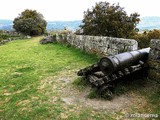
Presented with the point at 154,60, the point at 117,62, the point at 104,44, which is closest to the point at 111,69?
the point at 117,62

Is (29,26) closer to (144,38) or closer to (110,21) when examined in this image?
(110,21)

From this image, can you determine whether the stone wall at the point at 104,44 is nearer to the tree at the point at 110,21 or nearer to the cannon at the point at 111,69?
the cannon at the point at 111,69

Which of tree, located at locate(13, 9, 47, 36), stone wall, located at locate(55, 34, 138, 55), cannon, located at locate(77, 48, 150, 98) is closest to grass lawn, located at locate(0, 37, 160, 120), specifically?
cannon, located at locate(77, 48, 150, 98)

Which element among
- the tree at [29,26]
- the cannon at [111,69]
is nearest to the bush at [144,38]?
the tree at [29,26]

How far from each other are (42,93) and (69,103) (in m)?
1.35

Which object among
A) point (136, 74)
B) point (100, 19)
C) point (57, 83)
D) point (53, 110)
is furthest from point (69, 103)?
point (100, 19)

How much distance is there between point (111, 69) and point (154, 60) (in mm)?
1981

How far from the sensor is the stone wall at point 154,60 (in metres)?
8.46

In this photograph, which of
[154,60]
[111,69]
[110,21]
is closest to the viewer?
[111,69]

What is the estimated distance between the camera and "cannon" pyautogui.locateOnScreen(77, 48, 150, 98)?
754 centimetres

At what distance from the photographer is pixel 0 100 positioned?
796cm

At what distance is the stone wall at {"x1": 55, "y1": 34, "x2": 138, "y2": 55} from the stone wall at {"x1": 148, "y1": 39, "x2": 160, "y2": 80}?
96.8 inches

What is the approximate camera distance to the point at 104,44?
13.4 m

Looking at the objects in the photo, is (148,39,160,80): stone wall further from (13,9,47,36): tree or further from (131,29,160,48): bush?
(13,9,47,36): tree
